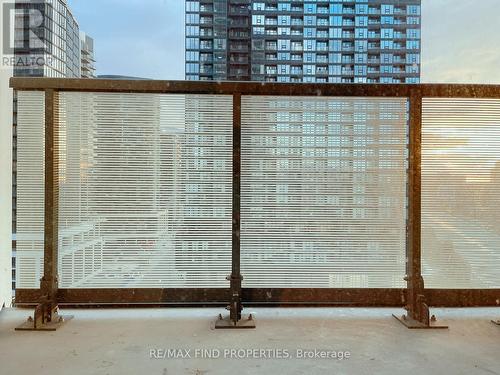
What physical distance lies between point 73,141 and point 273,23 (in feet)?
7.76

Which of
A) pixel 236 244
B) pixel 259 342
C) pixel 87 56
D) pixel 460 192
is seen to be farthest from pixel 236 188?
pixel 87 56

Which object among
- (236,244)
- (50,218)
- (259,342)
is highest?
(50,218)

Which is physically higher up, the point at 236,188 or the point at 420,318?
the point at 236,188

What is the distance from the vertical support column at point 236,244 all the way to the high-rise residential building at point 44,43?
57.5 inches

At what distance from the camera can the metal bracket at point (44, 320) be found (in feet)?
7.18

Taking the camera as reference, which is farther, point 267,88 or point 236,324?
point 267,88

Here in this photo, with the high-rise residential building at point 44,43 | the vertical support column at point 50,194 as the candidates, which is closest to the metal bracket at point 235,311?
the vertical support column at point 50,194

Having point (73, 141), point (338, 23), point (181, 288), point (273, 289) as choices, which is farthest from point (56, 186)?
point (338, 23)

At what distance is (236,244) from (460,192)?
1722 millimetres

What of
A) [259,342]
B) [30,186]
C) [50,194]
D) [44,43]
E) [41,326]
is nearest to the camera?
[259,342]

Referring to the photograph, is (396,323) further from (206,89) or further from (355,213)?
(206,89)

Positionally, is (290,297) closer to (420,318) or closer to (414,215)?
(420,318)

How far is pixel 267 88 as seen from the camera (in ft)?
8.00

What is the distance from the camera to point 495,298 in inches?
100.0
